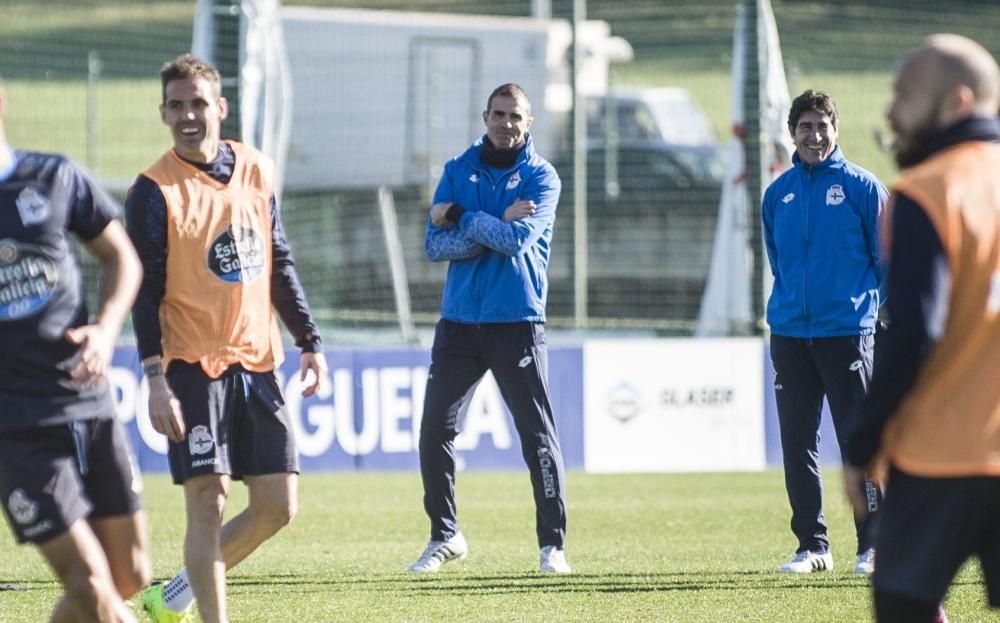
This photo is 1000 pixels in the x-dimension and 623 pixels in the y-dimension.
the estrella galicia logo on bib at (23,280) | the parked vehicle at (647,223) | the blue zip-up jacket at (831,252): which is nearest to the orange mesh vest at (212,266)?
the estrella galicia logo on bib at (23,280)

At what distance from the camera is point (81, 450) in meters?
4.75

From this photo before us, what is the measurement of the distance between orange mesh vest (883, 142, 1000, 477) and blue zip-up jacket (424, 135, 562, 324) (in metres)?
4.25

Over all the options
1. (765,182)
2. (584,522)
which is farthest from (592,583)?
(765,182)

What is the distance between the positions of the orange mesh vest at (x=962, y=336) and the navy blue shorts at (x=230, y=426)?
8.26ft

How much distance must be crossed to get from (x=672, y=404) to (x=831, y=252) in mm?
5242

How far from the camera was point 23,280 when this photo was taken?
467 cm

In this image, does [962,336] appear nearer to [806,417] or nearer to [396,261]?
[806,417]

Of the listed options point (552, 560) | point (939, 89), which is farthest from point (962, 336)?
point (552, 560)

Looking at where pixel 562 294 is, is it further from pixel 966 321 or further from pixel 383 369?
pixel 966 321

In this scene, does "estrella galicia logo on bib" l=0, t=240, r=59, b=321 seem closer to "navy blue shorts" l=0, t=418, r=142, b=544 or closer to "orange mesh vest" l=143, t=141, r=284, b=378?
"navy blue shorts" l=0, t=418, r=142, b=544

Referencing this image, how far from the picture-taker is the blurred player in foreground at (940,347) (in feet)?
12.6

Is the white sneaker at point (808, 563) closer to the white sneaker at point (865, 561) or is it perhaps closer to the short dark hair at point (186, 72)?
the white sneaker at point (865, 561)

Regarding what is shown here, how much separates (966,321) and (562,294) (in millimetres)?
12121

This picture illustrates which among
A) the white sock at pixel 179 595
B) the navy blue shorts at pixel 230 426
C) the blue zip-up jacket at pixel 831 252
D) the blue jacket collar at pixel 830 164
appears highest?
the blue jacket collar at pixel 830 164
